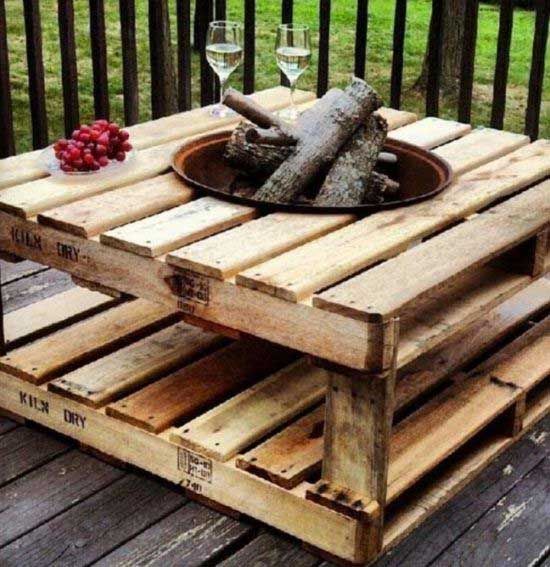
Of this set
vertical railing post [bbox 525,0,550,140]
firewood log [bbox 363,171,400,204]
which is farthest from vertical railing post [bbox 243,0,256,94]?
firewood log [bbox 363,171,400,204]

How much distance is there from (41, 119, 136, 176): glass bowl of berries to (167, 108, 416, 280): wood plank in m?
0.52

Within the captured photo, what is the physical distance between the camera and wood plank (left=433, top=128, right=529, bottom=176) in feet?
11.1

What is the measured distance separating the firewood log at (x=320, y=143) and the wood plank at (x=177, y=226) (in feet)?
0.50

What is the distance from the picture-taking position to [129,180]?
3.17 metres

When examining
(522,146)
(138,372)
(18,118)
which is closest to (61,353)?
(138,372)

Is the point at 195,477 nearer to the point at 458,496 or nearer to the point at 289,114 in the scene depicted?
the point at 458,496

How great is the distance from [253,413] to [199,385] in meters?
0.21

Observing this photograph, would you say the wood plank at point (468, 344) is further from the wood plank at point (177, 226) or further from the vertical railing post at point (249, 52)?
the vertical railing post at point (249, 52)

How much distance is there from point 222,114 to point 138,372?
37.9 inches

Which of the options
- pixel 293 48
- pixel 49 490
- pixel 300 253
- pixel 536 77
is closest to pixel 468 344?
pixel 300 253

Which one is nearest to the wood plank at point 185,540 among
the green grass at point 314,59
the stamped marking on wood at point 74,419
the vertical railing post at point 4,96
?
the stamped marking on wood at point 74,419

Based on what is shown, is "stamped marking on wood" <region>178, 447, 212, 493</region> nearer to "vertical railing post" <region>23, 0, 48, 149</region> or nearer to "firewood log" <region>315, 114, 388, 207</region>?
"firewood log" <region>315, 114, 388, 207</region>

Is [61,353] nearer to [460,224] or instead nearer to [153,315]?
[153,315]

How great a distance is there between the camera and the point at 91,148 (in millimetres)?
3178
